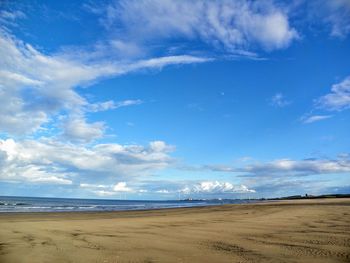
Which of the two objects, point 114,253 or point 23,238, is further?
point 23,238

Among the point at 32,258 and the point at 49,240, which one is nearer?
the point at 32,258

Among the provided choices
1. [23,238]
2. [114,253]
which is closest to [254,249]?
[114,253]

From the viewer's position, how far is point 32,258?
8.85 m

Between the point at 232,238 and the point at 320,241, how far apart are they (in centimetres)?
266

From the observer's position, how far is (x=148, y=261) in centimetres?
823

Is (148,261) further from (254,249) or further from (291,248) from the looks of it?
(291,248)

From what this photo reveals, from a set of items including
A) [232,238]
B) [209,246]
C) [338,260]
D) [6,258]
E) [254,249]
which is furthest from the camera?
[232,238]

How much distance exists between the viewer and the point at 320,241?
1045cm

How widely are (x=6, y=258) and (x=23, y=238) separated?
3639 mm

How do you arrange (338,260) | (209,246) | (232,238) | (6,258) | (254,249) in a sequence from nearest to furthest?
1. (338,260)
2. (6,258)
3. (254,249)
4. (209,246)
5. (232,238)

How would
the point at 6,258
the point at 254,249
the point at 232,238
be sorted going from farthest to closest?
1. the point at 232,238
2. the point at 254,249
3. the point at 6,258

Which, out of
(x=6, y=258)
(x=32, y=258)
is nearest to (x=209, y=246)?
(x=32, y=258)

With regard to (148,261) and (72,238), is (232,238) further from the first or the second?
(72,238)

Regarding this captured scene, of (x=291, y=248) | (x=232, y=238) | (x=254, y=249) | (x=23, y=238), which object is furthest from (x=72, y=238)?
(x=291, y=248)
